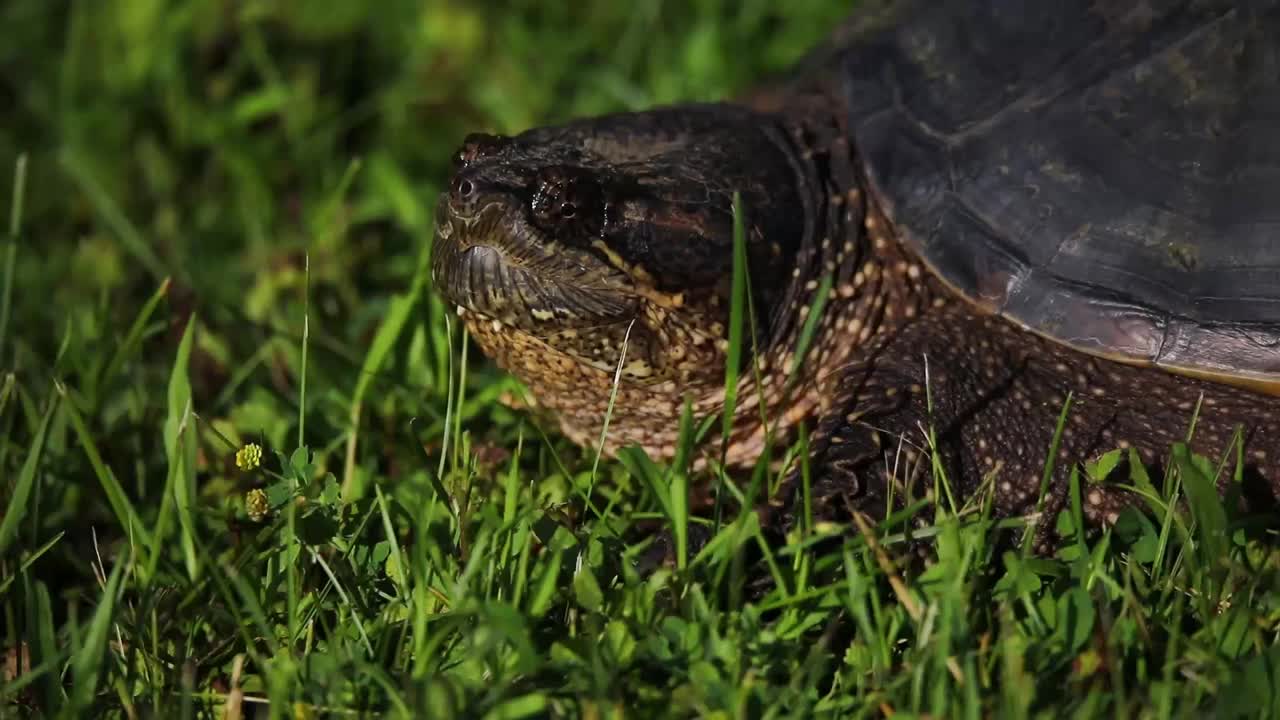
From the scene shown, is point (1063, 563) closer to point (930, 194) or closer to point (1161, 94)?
point (930, 194)

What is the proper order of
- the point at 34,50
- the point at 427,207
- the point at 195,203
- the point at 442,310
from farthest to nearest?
1. the point at 34,50
2. the point at 195,203
3. the point at 427,207
4. the point at 442,310

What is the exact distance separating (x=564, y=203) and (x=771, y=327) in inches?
20.5

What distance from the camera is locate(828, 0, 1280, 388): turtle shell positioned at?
2416 mm

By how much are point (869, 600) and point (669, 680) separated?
15.2 inches

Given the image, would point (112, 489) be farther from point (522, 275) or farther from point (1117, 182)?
point (1117, 182)

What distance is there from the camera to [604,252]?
2320mm

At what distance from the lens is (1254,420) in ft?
8.14

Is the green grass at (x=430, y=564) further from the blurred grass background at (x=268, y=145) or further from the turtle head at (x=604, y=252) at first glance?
the turtle head at (x=604, y=252)

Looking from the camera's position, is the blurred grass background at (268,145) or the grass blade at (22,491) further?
the blurred grass background at (268,145)

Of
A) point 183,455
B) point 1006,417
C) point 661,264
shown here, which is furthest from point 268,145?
point 1006,417

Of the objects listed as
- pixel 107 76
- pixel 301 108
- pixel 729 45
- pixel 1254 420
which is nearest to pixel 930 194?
pixel 1254 420

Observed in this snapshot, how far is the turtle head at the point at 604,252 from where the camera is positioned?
229 centimetres

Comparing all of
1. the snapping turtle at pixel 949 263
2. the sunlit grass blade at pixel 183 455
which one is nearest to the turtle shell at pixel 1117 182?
the snapping turtle at pixel 949 263

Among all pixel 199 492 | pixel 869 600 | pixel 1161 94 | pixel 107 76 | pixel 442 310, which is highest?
pixel 1161 94
